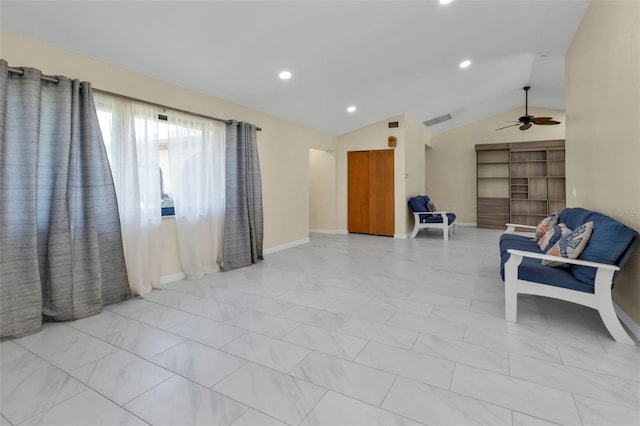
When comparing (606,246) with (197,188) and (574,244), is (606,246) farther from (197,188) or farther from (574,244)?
(197,188)

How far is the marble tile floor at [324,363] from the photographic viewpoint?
4.99 ft

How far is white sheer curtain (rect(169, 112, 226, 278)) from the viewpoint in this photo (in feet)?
12.5

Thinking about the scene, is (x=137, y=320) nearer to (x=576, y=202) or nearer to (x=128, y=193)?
(x=128, y=193)

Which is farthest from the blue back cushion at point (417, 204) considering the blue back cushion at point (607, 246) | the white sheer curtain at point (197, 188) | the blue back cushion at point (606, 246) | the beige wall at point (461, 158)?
the blue back cushion at point (607, 246)

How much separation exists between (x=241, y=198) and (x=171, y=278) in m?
1.38

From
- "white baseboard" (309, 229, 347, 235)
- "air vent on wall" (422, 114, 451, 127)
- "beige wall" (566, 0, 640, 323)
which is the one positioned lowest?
"white baseboard" (309, 229, 347, 235)

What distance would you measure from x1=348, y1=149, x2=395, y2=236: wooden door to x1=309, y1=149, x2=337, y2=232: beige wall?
416 mm

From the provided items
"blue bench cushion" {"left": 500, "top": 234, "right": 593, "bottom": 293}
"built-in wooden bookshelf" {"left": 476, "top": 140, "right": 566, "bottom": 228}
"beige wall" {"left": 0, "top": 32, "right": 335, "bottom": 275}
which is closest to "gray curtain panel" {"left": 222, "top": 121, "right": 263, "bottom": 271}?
"beige wall" {"left": 0, "top": 32, "right": 335, "bottom": 275}

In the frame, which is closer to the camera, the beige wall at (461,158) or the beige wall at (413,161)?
the beige wall at (413,161)

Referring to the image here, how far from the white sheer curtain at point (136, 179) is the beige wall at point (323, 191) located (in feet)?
15.1

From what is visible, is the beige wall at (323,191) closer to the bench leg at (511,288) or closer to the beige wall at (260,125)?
the beige wall at (260,125)

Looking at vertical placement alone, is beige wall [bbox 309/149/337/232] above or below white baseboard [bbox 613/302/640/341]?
above

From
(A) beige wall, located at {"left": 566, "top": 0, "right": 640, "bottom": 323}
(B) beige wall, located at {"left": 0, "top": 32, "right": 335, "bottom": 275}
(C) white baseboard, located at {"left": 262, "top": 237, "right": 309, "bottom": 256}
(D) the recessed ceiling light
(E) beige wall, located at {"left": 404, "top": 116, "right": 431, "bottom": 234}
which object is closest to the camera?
(A) beige wall, located at {"left": 566, "top": 0, "right": 640, "bottom": 323}

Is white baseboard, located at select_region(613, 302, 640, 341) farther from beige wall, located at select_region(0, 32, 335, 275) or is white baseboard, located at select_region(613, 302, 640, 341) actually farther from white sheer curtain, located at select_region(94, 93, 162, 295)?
beige wall, located at select_region(0, 32, 335, 275)
